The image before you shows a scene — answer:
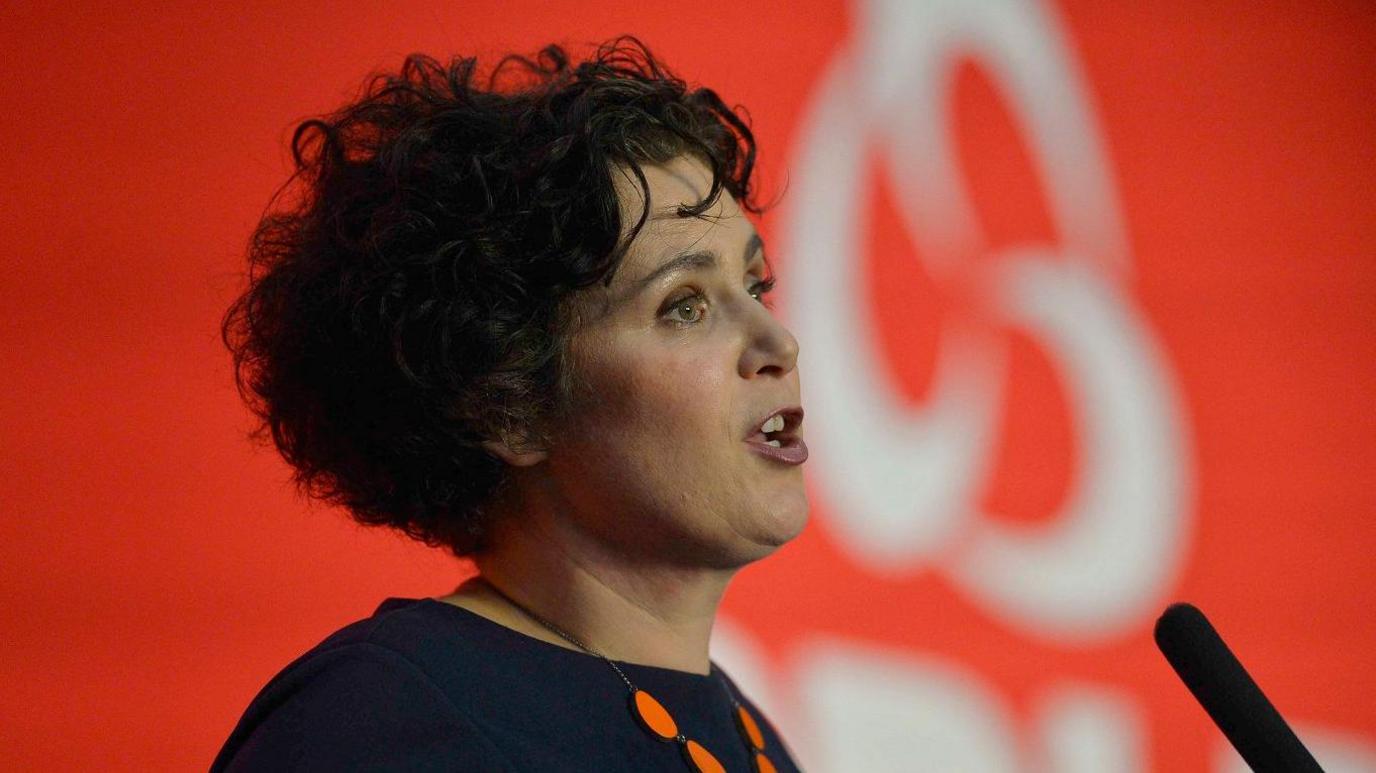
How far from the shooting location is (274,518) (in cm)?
144

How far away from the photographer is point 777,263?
1681 millimetres

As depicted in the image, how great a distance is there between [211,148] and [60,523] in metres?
0.43

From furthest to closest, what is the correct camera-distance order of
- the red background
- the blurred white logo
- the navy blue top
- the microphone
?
the blurred white logo, the red background, the navy blue top, the microphone

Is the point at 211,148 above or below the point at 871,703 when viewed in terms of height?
above

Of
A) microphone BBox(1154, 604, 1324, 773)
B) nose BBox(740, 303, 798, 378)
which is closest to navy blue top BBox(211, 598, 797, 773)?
nose BBox(740, 303, 798, 378)

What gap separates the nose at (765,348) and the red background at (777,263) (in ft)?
2.35

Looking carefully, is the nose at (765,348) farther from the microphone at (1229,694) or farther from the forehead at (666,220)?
the microphone at (1229,694)

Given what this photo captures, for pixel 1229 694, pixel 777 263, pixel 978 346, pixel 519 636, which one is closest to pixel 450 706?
pixel 519 636

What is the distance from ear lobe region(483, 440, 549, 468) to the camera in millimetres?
929

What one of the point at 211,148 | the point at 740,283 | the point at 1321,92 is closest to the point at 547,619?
the point at 740,283

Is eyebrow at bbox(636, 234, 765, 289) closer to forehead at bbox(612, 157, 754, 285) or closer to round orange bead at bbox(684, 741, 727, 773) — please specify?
forehead at bbox(612, 157, 754, 285)

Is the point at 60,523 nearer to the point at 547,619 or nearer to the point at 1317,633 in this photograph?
the point at 547,619

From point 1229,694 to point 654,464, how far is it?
1.30 feet

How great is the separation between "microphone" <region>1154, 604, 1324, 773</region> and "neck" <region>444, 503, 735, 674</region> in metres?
0.36
